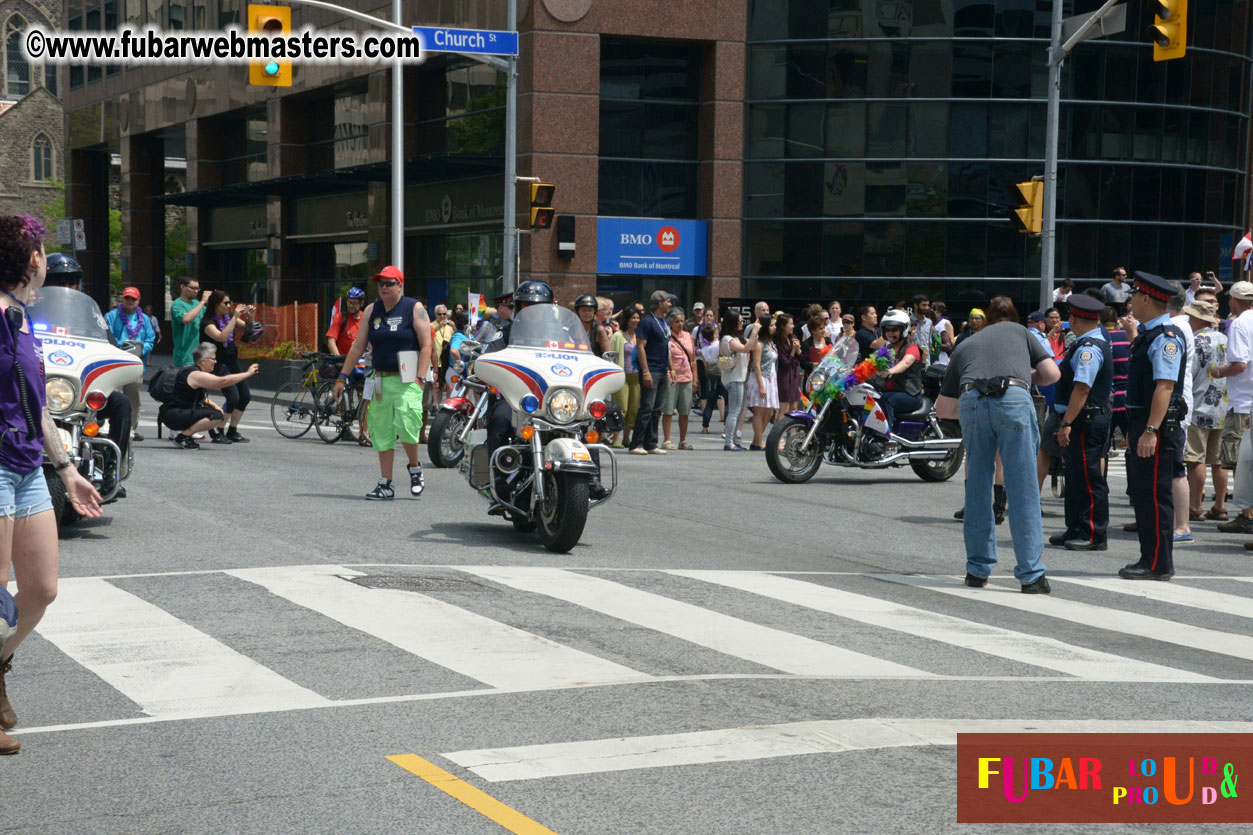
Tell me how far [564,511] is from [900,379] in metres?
6.85

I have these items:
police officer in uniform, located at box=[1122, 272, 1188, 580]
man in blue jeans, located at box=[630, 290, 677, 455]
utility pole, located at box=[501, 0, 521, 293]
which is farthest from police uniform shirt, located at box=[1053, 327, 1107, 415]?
utility pole, located at box=[501, 0, 521, 293]

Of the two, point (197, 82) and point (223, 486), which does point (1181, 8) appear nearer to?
→ point (223, 486)

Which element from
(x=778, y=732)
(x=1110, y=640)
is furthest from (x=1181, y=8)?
(x=778, y=732)

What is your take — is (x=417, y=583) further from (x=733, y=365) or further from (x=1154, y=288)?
Result: (x=733, y=365)

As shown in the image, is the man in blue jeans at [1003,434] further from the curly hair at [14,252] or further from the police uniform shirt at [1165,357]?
the curly hair at [14,252]

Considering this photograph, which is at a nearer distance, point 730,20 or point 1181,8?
point 1181,8

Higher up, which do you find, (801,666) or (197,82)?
(197,82)

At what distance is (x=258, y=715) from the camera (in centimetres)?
582

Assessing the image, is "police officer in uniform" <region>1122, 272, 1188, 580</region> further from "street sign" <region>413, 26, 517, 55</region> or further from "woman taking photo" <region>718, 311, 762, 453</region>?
"street sign" <region>413, 26, 517, 55</region>

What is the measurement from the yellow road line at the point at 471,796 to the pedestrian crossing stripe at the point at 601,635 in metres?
0.89

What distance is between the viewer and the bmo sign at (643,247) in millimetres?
32469

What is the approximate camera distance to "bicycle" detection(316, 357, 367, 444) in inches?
786

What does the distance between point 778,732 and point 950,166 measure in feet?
92.5

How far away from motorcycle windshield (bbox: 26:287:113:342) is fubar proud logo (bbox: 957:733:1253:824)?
770 centimetres
